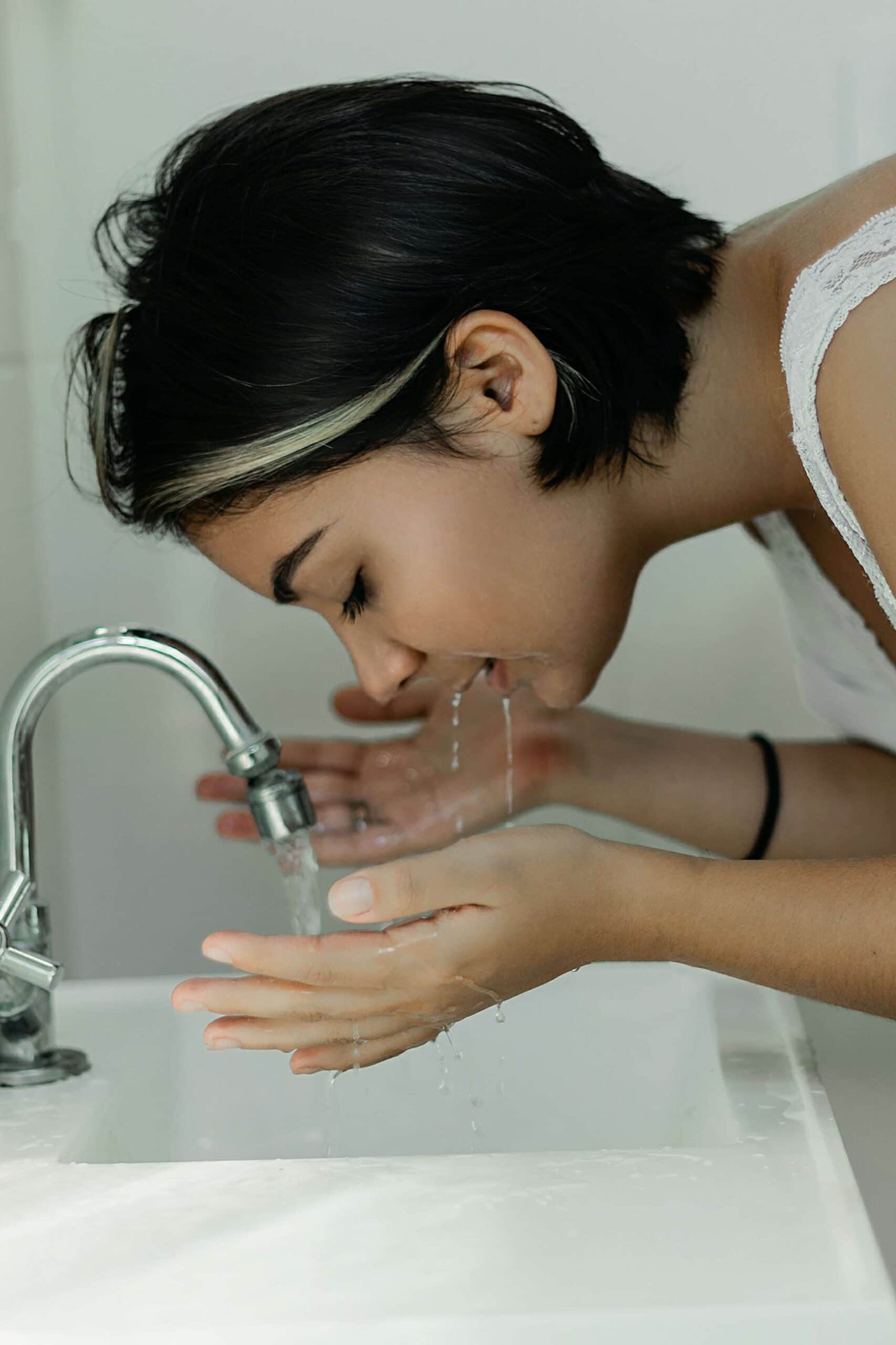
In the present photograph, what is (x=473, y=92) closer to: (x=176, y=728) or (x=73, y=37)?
(x=73, y=37)

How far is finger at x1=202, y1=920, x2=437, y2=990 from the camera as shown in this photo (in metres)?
0.64

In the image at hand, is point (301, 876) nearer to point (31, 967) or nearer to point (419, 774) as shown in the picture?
point (31, 967)

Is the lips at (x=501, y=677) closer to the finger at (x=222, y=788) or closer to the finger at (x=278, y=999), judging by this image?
the finger at (x=222, y=788)

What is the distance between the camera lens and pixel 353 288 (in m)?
0.73

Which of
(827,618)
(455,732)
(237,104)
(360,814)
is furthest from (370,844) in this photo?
(237,104)

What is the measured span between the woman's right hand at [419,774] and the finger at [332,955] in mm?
385

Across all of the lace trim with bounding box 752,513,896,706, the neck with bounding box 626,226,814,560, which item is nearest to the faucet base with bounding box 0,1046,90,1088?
the neck with bounding box 626,226,814,560

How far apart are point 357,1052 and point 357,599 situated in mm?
259

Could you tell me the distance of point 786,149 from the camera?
3.79ft

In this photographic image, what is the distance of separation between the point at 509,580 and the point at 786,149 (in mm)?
555

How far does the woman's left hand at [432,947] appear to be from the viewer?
639 millimetres

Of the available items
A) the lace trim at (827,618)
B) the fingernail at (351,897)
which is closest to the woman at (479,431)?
the fingernail at (351,897)

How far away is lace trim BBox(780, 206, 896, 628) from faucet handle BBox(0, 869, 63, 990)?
50 centimetres

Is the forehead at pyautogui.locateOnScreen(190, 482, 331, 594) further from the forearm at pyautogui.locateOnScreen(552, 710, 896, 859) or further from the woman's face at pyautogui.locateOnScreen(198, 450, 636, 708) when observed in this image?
the forearm at pyautogui.locateOnScreen(552, 710, 896, 859)
